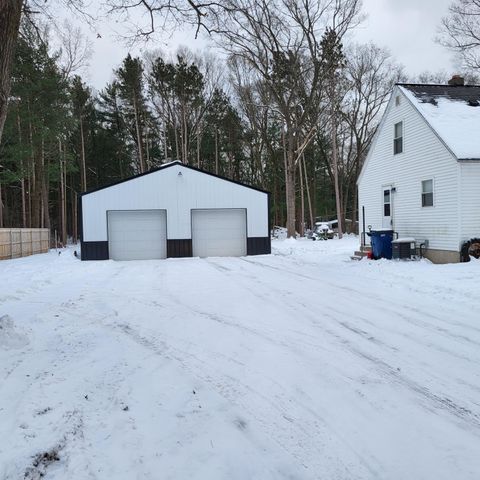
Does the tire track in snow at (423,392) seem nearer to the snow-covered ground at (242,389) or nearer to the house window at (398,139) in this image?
the snow-covered ground at (242,389)

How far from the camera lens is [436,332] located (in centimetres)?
572

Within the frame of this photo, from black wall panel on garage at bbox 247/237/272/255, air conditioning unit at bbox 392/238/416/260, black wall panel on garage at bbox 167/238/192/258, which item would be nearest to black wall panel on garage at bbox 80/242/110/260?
black wall panel on garage at bbox 167/238/192/258

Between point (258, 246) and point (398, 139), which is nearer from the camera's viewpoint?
point (398, 139)

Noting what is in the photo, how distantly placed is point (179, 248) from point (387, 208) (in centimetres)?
897

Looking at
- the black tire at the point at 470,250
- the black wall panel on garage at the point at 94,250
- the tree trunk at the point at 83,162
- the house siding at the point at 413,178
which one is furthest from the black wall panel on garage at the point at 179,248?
the tree trunk at the point at 83,162

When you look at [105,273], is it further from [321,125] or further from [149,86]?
[149,86]

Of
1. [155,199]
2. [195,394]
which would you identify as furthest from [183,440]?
[155,199]

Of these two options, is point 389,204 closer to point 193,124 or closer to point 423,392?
point 423,392

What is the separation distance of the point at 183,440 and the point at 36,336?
347cm

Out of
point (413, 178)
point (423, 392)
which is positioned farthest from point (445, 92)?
point (423, 392)

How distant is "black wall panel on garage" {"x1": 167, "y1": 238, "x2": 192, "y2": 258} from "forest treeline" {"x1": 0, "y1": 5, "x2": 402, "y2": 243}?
28.7 feet

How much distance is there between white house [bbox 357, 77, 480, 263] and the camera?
41.8 ft

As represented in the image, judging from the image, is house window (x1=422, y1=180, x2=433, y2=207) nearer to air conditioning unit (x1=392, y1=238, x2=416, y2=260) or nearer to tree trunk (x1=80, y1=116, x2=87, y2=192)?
air conditioning unit (x1=392, y1=238, x2=416, y2=260)

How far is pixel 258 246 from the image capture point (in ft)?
67.1
